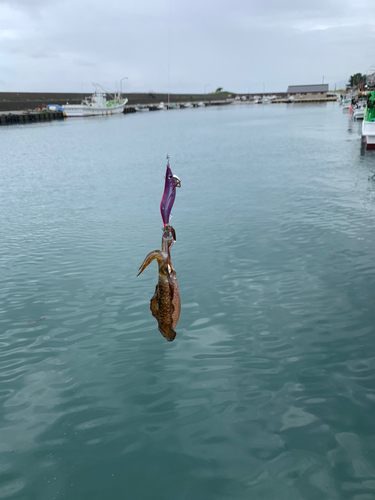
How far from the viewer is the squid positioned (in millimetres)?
3820

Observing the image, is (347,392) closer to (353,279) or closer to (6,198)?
(353,279)

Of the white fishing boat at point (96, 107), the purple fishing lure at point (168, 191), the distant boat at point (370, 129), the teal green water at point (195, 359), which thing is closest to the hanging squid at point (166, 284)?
the purple fishing lure at point (168, 191)

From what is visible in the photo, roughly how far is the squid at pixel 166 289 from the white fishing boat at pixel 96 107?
134 meters

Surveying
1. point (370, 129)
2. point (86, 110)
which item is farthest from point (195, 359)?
point (86, 110)

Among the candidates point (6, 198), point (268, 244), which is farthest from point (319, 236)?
point (6, 198)

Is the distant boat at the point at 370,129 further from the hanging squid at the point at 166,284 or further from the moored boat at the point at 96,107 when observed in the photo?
the moored boat at the point at 96,107

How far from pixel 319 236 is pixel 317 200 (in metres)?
5.61

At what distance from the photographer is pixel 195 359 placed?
8.13m

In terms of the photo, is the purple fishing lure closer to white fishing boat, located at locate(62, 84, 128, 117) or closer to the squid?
the squid

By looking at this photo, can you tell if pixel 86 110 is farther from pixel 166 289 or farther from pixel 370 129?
pixel 166 289

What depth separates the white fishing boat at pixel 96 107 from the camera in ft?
429

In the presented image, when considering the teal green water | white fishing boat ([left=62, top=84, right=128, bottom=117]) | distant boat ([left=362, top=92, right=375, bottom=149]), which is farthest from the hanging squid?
white fishing boat ([left=62, top=84, right=128, bottom=117])

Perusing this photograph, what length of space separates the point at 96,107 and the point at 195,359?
141358 mm

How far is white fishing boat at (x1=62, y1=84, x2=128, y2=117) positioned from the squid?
134444 mm
